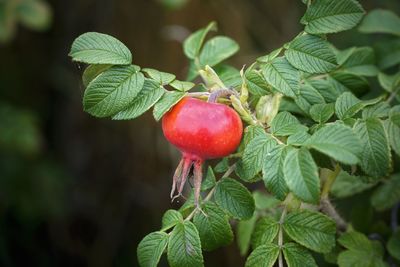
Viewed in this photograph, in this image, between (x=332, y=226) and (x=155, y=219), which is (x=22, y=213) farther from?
(x=332, y=226)

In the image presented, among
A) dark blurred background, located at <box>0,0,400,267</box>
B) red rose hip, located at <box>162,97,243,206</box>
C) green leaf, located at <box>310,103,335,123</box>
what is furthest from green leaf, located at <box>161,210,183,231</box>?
dark blurred background, located at <box>0,0,400,267</box>

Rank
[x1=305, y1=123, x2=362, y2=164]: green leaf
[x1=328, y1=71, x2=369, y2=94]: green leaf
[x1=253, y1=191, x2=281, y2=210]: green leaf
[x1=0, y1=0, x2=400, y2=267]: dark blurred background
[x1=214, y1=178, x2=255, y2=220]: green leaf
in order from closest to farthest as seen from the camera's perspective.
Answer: [x1=305, y1=123, x2=362, y2=164]: green leaf < [x1=214, y1=178, x2=255, y2=220]: green leaf < [x1=328, y1=71, x2=369, y2=94]: green leaf < [x1=253, y1=191, x2=281, y2=210]: green leaf < [x1=0, y1=0, x2=400, y2=267]: dark blurred background

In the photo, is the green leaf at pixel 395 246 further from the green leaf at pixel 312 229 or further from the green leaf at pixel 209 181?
the green leaf at pixel 209 181

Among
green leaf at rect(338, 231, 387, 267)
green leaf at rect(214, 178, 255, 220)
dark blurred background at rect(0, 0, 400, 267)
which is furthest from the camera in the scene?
dark blurred background at rect(0, 0, 400, 267)

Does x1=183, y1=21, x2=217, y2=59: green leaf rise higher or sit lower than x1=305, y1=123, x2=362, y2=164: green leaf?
higher

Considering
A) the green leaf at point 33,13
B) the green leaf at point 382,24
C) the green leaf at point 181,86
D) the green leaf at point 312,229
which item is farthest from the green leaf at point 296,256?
the green leaf at point 33,13

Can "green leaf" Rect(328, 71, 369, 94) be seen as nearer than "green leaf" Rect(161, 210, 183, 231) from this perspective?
No

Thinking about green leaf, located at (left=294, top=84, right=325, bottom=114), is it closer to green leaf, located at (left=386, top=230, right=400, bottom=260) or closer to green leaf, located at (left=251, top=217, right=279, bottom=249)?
green leaf, located at (left=251, top=217, right=279, bottom=249)

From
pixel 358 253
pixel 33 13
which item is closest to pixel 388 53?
pixel 358 253
